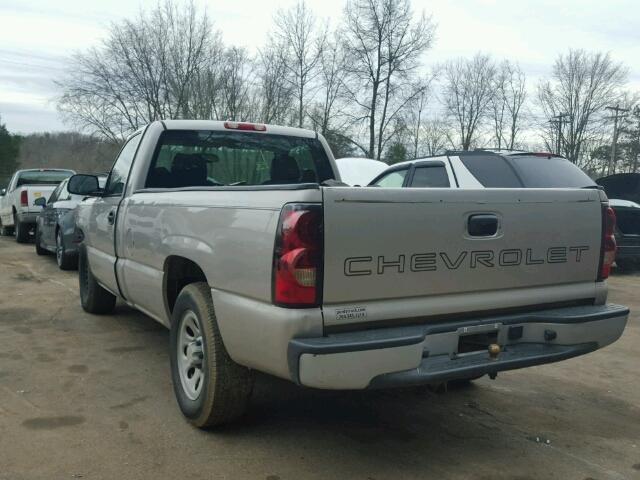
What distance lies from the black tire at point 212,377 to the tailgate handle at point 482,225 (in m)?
1.43

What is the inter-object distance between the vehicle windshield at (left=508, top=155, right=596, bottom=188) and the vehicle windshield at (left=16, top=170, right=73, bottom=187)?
37.4 feet

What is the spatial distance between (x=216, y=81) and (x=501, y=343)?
111 ft

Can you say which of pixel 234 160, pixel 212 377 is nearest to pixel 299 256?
pixel 212 377

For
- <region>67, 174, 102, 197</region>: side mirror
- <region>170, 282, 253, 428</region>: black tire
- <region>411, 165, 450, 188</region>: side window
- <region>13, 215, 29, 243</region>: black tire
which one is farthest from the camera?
<region>13, 215, 29, 243</region>: black tire

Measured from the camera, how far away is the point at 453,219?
296 centimetres

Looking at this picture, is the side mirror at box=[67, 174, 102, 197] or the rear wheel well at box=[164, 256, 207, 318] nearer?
the rear wheel well at box=[164, 256, 207, 318]

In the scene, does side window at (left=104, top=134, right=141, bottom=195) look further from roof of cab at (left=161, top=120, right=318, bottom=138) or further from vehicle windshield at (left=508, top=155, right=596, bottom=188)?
vehicle windshield at (left=508, top=155, right=596, bottom=188)

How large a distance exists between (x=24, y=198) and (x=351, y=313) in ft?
41.0

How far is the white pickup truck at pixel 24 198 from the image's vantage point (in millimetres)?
13203

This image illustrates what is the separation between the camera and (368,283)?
277 centimetres

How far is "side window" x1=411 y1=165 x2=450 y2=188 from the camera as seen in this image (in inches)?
281

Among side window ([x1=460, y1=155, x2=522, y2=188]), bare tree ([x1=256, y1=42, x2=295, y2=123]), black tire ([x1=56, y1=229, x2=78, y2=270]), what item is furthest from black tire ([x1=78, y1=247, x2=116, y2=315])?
bare tree ([x1=256, y1=42, x2=295, y2=123])

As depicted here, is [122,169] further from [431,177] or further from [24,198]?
[24,198]

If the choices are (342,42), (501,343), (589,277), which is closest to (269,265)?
(501,343)
